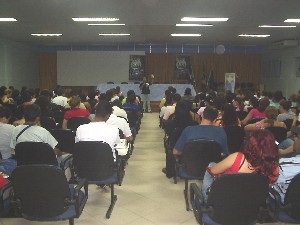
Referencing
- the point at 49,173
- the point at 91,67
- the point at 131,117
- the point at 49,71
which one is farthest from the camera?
the point at 49,71

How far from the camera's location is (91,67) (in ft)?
57.8

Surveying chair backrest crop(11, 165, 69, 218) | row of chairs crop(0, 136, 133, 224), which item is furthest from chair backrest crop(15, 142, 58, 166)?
chair backrest crop(11, 165, 69, 218)

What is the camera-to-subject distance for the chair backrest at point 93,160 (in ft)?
11.3

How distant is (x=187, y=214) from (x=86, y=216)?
3.87 ft

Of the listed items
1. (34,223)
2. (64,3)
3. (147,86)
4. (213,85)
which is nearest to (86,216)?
(34,223)

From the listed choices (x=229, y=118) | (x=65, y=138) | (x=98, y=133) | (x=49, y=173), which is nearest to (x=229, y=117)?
(x=229, y=118)

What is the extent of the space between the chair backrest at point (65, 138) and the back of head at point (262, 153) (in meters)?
2.79

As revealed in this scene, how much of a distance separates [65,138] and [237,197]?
286 centimetres

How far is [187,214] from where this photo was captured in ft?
13.0

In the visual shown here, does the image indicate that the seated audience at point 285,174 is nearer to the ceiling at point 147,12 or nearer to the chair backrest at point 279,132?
the chair backrest at point 279,132

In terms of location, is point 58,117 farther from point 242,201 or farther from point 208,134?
point 242,201

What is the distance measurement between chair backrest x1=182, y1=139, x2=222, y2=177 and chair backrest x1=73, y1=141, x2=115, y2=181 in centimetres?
86

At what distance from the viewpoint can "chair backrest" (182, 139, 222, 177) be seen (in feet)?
12.3

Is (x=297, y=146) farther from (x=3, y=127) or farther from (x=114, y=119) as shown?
(x=3, y=127)
